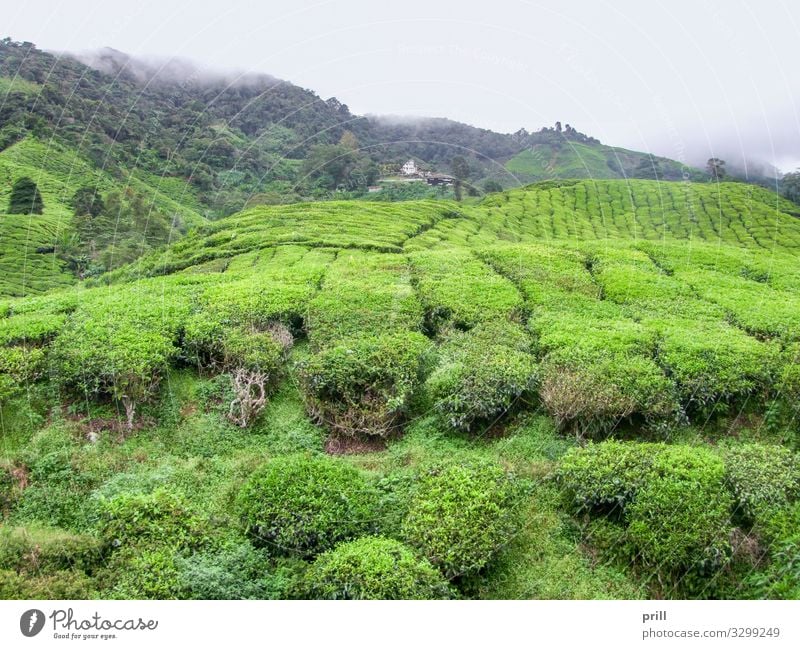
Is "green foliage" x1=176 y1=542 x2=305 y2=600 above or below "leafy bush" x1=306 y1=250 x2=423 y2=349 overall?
below

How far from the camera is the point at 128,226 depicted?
30281 millimetres

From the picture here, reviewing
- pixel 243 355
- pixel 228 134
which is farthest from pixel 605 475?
pixel 228 134

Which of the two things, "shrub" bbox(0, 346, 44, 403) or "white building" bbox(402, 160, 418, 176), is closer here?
"shrub" bbox(0, 346, 44, 403)

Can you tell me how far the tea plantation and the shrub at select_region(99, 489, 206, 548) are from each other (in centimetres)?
3

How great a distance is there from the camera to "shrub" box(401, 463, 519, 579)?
681 cm

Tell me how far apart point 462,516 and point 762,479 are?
377 centimetres

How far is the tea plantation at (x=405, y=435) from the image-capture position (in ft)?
22.5

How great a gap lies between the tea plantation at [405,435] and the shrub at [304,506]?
0.09ft

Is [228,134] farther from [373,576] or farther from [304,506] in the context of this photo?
[373,576]
